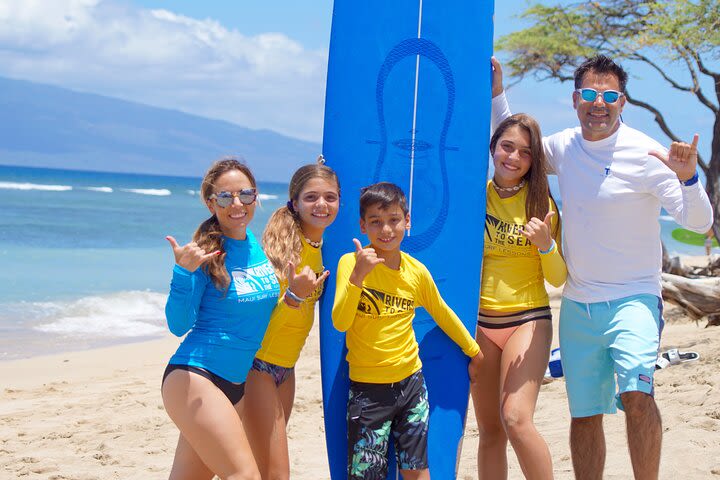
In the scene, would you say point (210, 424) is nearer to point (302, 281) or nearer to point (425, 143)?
point (302, 281)

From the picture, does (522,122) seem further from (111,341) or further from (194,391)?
(111,341)

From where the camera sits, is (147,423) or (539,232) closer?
(539,232)

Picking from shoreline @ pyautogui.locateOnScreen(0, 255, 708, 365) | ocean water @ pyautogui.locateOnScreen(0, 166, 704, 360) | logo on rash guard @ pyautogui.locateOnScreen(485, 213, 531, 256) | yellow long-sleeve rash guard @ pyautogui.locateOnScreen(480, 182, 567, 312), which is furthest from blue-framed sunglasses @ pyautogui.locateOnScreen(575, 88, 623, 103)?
ocean water @ pyautogui.locateOnScreen(0, 166, 704, 360)

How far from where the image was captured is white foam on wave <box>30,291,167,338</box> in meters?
8.39

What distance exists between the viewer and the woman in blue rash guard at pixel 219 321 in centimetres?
265

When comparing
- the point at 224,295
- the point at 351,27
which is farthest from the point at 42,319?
the point at 224,295

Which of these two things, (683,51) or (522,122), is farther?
(683,51)

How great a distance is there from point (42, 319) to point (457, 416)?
6.33 metres

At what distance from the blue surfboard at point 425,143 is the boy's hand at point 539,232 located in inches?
19.3

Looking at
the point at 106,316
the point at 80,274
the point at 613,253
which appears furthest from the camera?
the point at 80,274

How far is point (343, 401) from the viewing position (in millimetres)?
3559

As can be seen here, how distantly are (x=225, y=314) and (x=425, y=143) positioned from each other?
58.6 inches

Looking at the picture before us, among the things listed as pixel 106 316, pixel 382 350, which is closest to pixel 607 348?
pixel 382 350

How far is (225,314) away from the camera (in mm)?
2770
